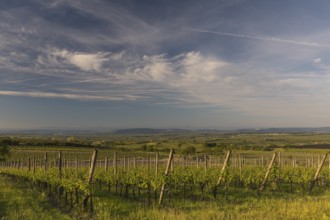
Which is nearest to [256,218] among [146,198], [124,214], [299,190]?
[124,214]

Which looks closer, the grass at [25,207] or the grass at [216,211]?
the grass at [216,211]

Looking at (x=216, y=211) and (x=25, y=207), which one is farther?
(x=25, y=207)

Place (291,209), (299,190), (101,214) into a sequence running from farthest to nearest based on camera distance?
(299,190), (291,209), (101,214)

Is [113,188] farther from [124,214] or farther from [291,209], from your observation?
[291,209]

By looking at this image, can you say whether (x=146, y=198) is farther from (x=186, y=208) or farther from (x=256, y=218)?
(x=256, y=218)

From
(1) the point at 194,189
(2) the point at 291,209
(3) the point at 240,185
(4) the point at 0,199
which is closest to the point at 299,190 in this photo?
(3) the point at 240,185

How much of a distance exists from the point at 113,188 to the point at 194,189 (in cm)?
460

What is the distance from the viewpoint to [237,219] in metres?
9.48

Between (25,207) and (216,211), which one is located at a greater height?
(216,211)

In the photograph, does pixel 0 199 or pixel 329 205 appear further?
pixel 0 199

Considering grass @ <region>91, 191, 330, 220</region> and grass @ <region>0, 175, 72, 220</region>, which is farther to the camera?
grass @ <region>0, 175, 72, 220</region>

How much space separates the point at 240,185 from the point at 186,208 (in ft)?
30.3

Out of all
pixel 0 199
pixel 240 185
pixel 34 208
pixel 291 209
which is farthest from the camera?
pixel 240 185

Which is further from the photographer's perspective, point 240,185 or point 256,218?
point 240,185
